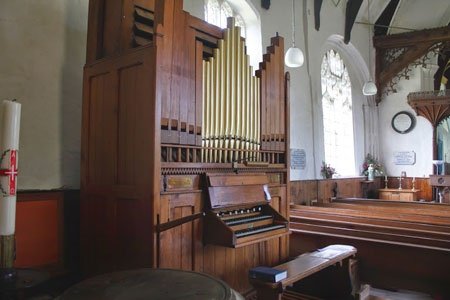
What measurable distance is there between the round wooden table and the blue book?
90 cm

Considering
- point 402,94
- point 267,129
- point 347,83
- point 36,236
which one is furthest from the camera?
point 402,94

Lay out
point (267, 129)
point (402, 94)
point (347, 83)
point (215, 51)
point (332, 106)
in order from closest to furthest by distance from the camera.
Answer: point (215, 51) < point (267, 129) < point (332, 106) < point (347, 83) < point (402, 94)

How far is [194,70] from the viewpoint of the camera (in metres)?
2.78

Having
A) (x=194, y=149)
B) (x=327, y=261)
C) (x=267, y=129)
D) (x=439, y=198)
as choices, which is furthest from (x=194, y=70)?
(x=439, y=198)

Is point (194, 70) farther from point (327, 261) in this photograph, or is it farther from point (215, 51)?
point (327, 261)

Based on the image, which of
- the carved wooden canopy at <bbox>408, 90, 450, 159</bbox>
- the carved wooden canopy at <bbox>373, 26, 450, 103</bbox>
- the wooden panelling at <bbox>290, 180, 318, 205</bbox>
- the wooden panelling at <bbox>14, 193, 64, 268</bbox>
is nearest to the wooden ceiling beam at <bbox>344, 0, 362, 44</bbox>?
the carved wooden canopy at <bbox>373, 26, 450, 103</bbox>

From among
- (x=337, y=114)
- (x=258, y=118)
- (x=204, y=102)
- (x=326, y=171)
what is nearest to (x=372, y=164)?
(x=337, y=114)

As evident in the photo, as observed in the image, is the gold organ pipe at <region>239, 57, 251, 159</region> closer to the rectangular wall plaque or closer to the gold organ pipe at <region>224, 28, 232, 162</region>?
the gold organ pipe at <region>224, 28, 232, 162</region>

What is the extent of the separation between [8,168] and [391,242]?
311 centimetres

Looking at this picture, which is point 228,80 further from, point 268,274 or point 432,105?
point 432,105

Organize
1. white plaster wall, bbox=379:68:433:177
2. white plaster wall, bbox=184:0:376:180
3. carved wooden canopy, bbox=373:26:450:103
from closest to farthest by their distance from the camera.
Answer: white plaster wall, bbox=184:0:376:180 → carved wooden canopy, bbox=373:26:450:103 → white plaster wall, bbox=379:68:433:177

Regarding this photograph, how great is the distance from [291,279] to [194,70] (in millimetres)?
1635

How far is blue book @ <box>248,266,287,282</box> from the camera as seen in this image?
8.64 ft

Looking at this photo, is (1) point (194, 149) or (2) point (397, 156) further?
(2) point (397, 156)
